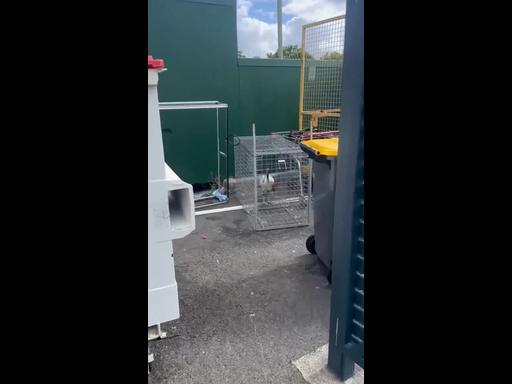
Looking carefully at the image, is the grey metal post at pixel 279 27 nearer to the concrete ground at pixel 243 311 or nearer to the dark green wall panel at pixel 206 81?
the dark green wall panel at pixel 206 81

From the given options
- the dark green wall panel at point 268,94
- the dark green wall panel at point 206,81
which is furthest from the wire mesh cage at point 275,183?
the dark green wall panel at point 268,94

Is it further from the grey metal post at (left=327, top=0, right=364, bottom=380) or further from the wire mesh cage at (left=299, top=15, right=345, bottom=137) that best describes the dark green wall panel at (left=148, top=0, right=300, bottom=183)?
the grey metal post at (left=327, top=0, right=364, bottom=380)

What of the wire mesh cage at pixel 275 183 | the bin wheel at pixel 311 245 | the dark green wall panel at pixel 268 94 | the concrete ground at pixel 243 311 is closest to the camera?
the concrete ground at pixel 243 311

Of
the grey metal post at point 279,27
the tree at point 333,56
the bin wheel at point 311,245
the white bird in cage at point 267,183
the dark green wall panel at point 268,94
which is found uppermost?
the grey metal post at point 279,27

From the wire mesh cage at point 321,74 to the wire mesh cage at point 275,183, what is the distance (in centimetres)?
68

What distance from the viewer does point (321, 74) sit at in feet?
16.6

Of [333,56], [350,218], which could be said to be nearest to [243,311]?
[350,218]

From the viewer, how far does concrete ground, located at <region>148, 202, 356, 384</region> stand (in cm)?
199

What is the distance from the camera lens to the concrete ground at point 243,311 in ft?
6.52

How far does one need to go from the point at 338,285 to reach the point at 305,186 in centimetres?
268

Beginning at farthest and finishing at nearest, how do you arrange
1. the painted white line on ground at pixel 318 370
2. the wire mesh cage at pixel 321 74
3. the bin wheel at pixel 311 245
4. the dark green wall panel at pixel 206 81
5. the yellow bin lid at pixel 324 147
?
the dark green wall panel at pixel 206 81
the wire mesh cage at pixel 321 74
the bin wheel at pixel 311 245
the yellow bin lid at pixel 324 147
the painted white line on ground at pixel 318 370

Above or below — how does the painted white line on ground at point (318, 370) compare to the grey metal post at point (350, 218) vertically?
below
